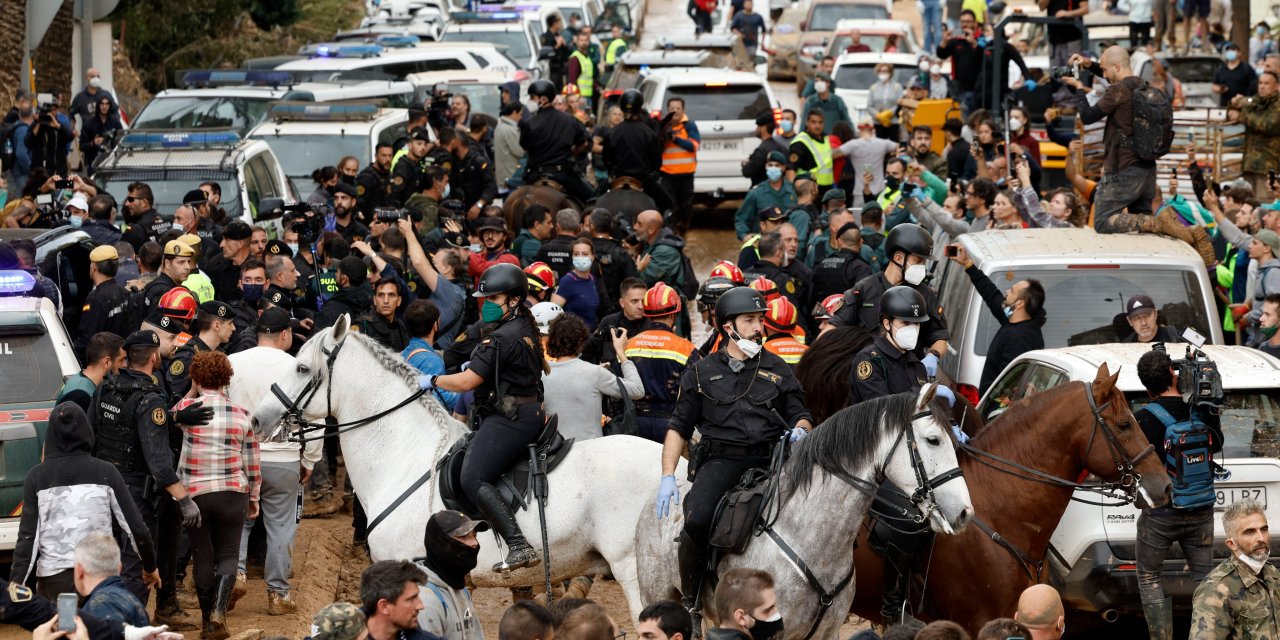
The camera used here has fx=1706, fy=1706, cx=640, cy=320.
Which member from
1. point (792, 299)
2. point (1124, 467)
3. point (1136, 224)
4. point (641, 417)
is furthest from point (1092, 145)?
point (1124, 467)

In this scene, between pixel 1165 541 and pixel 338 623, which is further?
pixel 1165 541

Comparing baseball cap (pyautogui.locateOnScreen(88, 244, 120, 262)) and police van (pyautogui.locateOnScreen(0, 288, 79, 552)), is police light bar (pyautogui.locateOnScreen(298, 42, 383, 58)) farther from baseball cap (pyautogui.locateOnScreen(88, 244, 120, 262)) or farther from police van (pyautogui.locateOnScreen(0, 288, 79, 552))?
police van (pyautogui.locateOnScreen(0, 288, 79, 552))

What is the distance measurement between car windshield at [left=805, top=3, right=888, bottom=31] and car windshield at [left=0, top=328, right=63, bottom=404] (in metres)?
27.7

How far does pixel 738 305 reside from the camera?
8523 millimetres

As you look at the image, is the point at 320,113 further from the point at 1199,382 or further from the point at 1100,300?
the point at 1199,382

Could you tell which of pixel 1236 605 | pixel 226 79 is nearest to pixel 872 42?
pixel 226 79

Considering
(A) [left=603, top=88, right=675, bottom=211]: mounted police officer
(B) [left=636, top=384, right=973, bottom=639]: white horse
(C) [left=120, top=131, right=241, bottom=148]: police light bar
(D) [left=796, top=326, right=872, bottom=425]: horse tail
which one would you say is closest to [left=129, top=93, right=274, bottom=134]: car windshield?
(C) [left=120, top=131, right=241, bottom=148]: police light bar

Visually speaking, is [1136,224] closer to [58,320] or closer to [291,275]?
[291,275]

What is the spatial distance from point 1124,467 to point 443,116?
15662 millimetres

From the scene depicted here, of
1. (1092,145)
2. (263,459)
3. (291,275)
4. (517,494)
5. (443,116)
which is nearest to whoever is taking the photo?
(517,494)

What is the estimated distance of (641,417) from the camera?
36.7ft

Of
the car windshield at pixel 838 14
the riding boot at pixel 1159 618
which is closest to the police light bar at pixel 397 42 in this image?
the car windshield at pixel 838 14

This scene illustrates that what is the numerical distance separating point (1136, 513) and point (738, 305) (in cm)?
Answer: 271

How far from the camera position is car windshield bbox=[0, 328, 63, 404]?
34.7ft
